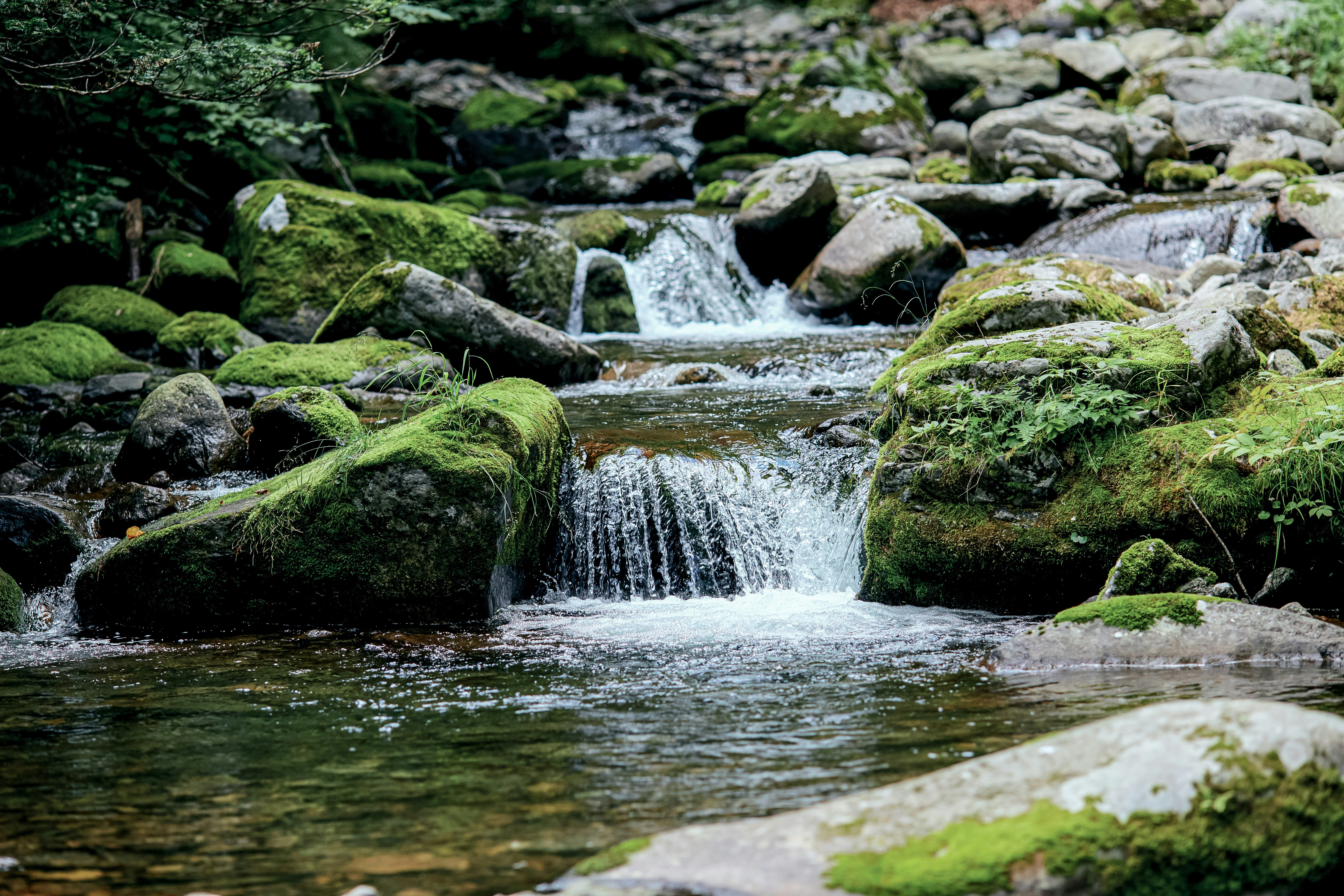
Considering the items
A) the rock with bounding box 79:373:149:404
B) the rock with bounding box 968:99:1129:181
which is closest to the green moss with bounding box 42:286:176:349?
the rock with bounding box 79:373:149:404

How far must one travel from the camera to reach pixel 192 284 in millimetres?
12773

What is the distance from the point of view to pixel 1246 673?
4285 millimetres

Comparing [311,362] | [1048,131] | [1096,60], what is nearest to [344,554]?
[311,362]

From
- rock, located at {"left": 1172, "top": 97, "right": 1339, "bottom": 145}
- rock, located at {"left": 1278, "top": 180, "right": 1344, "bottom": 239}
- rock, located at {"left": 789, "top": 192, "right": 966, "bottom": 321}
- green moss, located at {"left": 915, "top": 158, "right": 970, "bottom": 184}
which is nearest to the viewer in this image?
rock, located at {"left": 1278, "top": 180, "right": 1344, "bottom": 239}

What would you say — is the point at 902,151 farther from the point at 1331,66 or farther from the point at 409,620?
the point at 409,620

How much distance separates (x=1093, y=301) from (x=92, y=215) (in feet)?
38.0

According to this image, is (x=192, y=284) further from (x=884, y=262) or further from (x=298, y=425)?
(x=884, y=262)

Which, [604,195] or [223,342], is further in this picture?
[604,195]

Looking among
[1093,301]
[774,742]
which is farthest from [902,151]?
[774,742]

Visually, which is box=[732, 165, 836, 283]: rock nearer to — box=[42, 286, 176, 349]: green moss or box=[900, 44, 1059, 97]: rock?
box=[42, 286, 176, 349]: green moss

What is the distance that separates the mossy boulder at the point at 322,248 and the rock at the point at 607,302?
1291 millimetres

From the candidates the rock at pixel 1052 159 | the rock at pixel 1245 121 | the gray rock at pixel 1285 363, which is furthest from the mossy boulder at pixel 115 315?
the rock at pixel 1245 121

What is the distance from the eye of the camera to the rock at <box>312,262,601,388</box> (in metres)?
10.2

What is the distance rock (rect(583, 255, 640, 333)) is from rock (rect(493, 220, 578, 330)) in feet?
0.90
